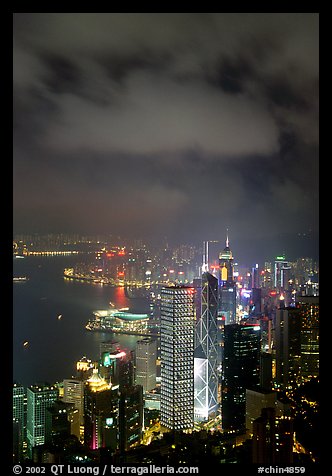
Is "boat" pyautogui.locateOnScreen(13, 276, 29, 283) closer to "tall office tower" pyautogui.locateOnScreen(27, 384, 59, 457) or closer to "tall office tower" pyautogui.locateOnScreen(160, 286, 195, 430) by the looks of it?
"tall office tower" pyautogui.locateOnScreen(27, 384, 59, 457)

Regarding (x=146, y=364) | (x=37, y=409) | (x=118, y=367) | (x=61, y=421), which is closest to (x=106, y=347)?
(x=118, y=367)

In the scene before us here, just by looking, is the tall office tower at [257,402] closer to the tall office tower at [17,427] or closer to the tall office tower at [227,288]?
the tall office tower at [227,288]

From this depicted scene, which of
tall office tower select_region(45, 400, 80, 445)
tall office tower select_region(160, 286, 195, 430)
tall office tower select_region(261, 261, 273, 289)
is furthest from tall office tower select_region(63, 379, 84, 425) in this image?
tall office tower select_region(261, 261, 273, 289)

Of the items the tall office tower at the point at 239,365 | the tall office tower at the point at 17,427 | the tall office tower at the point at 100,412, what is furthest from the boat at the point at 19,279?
the tall office tower at the point at 239,365

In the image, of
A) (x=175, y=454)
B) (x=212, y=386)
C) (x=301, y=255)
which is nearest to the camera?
(x=175, y=454)
